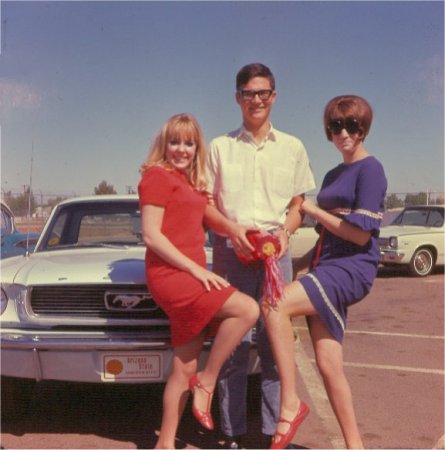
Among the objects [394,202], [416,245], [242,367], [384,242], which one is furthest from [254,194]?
[394,202]

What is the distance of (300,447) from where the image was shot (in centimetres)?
380

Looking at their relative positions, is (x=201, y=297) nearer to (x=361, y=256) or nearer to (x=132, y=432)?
(x=361, y=256)

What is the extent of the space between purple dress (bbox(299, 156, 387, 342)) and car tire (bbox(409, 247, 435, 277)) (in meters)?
10.4

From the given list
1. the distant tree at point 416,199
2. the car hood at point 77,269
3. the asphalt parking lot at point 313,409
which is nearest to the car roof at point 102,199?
the car hood at point 77,269

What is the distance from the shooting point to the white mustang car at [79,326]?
3.72 metres

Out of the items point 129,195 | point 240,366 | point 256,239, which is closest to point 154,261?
point 256,239

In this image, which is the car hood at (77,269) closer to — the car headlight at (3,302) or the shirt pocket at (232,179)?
the car headlight at (3,302)

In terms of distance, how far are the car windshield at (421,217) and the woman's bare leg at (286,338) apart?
1136 cm

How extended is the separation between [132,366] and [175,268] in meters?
0.82

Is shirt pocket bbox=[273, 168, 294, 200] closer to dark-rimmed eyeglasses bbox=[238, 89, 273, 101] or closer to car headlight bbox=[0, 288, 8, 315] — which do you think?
dark-rimmed eyeglasses bbox=[238, 89, 273, 101]

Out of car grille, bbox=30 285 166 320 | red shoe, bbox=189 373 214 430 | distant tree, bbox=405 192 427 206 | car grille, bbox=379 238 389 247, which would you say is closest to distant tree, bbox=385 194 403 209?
distant tree, bbox=405 192 427 206

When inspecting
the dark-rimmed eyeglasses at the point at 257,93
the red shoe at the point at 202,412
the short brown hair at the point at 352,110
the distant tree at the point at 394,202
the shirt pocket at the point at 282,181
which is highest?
the dark-rimmed eyeglasses at the point at 257,93

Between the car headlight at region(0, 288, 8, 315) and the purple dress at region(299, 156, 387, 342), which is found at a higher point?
the purple dress at region(299, 156, 387, 342)

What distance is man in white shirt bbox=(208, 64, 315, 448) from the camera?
11.3 feet
